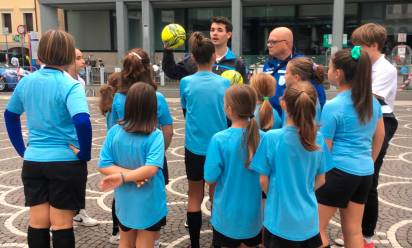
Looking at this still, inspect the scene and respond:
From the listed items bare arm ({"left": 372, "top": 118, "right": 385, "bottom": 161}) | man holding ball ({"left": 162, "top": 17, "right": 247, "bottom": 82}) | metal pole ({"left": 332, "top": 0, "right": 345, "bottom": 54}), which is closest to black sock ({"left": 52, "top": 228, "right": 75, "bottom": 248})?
man holding ball ({"left": 162, "top": 17, "right": 247, "bottom": 82})

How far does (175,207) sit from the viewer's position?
17.4ft

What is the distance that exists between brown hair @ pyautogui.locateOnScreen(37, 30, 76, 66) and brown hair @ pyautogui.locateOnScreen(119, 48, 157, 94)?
0.64 m

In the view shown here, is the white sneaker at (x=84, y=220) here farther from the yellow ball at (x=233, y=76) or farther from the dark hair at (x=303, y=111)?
the dark hair at (x=303, y=111)

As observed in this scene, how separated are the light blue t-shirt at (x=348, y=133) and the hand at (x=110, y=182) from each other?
1.48 m

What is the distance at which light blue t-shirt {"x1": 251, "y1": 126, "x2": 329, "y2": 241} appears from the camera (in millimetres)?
2783

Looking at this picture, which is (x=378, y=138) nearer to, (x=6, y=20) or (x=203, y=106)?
(x=203, y=106)

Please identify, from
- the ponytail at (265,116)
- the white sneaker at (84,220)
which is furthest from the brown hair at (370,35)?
the white sneaker at (84,220)

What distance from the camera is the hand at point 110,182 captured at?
2965 mm

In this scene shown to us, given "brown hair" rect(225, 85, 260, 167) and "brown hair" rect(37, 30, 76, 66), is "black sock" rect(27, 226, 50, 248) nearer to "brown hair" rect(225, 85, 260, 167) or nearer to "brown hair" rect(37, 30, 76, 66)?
"brown hair" rect(37, 30, 76, 66)

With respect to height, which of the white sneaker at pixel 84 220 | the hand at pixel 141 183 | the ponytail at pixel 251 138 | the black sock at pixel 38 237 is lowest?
the white sneaker at pixel 84 220

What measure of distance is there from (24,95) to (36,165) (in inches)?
20.7

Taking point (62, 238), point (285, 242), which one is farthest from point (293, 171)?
point (62, 238)

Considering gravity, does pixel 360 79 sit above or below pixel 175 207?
above

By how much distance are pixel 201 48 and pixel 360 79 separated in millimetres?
1354
